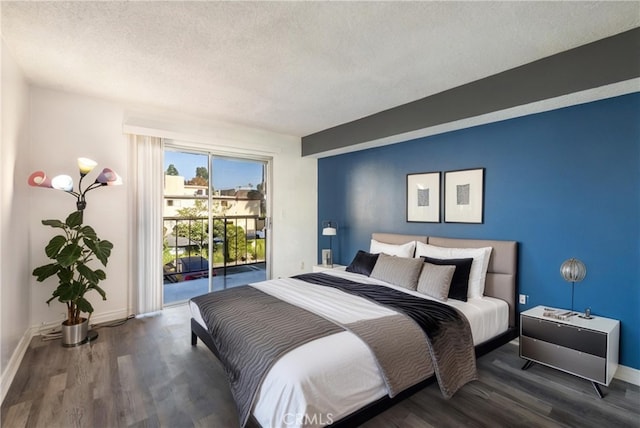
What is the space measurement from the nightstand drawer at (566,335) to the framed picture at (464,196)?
1.24 metres

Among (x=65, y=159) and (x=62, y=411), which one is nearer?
(x=62, y=411)

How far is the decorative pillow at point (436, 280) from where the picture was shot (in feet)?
9.61

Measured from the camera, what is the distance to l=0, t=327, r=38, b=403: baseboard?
2229 millimetres

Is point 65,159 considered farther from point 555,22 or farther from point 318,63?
point 555,22

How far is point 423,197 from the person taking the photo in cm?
402

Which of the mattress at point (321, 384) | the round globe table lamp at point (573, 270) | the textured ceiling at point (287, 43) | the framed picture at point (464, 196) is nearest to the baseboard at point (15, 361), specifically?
the mattress at point (321, 384)

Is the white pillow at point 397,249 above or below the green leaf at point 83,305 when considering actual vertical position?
above

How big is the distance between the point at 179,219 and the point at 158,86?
2.07 m

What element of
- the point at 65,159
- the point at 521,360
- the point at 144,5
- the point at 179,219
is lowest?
the point at 521,360

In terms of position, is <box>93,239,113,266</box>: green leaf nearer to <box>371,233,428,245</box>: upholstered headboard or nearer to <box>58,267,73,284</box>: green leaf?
<box>58,267,73,284</box>: green leaf

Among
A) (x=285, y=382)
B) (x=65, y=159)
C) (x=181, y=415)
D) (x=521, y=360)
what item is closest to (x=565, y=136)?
(x=521, y=360)

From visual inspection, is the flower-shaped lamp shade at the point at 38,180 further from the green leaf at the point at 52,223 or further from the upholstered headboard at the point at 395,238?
the upholstered headboard at the point at 395,238

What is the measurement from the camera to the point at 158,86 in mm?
3186

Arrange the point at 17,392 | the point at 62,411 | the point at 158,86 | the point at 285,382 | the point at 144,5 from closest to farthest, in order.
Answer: the point at 285,382, the point at 144,5, the point at 62,411, the point at 17,392, the point at 158,86
